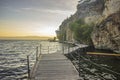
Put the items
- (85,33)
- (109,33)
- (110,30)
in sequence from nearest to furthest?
(110,30) → (109,33) → (85,33)

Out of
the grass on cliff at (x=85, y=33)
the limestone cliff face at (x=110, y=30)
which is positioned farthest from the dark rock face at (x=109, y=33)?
the grass on cliff at (x=85, y=33)

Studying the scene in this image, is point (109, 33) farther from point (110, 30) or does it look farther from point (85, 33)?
point (85, 33)

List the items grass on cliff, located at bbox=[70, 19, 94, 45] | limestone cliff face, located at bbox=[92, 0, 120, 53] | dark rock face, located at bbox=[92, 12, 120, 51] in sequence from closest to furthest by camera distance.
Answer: dark rock face, located at bbox=[92, 12, 120, 51] → limestone cliff face, located at bbox=[92, 0, 120, 53] → grass on cliff, located at bbox=[70, 19, 94, 45]

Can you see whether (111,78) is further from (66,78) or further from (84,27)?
(84,27)

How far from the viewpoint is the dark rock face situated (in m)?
37.1

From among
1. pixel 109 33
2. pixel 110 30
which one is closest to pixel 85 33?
pixel 109 33

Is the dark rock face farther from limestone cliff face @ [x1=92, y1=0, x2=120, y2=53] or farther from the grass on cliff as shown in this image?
the grass on cliff

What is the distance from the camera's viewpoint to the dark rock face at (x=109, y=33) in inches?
1459

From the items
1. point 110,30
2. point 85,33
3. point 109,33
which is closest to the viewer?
point 110,30

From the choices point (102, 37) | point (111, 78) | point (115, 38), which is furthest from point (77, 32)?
point (111, 78)

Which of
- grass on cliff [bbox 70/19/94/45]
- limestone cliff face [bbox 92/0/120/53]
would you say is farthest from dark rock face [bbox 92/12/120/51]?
grass on cliff [bbox 70/19/94/45]

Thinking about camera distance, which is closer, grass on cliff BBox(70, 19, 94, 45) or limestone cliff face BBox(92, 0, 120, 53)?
limestone cliff face BBox(92, 0, 120, 53)

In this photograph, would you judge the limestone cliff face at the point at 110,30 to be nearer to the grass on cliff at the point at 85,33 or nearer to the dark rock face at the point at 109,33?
the dark rock face at the point at 109,33

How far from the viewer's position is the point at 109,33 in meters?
41.2
